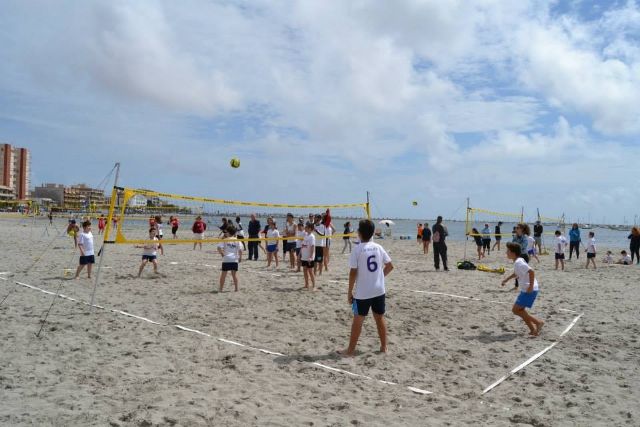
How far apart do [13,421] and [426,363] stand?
3599 mm

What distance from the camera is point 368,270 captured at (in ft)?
15.6

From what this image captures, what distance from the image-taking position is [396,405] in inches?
145

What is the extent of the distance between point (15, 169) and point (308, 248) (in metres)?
123

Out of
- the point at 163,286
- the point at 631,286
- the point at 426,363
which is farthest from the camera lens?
the point at 631,286

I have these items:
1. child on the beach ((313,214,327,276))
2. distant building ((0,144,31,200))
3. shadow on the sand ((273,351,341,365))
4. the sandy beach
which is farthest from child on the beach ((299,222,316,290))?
distant building ((0,144,31,200))

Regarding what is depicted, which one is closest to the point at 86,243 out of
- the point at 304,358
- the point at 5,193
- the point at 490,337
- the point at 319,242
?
the point at 319,242

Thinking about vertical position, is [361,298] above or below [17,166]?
below

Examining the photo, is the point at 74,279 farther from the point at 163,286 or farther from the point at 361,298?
the point at 361,298

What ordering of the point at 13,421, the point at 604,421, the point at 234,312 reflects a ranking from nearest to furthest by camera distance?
the point at 13,421
the point at 604,421
the point at 234,312

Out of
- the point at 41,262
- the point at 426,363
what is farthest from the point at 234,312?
the point at 41,262

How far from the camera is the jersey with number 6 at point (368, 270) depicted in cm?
474

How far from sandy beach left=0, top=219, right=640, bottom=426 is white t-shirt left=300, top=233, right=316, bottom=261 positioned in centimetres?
71

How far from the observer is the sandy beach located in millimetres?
3490

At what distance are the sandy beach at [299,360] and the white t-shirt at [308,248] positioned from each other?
0.71 meters
